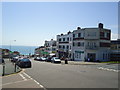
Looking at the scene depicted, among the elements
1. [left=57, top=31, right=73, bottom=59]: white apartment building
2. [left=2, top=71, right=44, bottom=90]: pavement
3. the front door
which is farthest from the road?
[left=57, top=31, right=73, bottom=59]: white apartment building

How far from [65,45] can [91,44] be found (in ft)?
47.7

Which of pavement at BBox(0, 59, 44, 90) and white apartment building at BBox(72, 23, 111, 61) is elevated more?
white apartment building at BBox(72, 23, 111, 61)

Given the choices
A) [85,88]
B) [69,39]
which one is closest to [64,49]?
[69,39]

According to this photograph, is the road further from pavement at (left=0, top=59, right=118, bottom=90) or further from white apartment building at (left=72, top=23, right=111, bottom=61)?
white apartment building at (left=72, top=23, right=111, bottom=61)

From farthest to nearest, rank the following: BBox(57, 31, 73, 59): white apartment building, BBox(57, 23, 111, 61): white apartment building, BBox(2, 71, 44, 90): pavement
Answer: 1. BBox(57, 31, 73, 59): white apartment building
2. BBox(57, 23, 111, 61): white apartment building
3. BBox(2, 71, 44, 90): pavement

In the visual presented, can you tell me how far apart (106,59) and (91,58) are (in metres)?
5.25

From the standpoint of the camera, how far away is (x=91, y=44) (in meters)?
49.2

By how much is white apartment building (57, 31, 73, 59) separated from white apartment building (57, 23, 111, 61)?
259 centimetres

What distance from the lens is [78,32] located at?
52.4m

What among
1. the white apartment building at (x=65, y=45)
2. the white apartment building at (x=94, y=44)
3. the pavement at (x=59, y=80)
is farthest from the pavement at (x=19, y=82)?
the white apartment building at (x=65, y=45)

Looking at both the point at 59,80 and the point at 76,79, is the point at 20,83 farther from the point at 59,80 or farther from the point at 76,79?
the point at 76,79

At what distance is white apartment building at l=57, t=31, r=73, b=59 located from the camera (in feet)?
189

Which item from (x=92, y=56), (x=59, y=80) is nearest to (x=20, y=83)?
(x=59, y=80)

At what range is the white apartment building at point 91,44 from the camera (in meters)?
48.7
